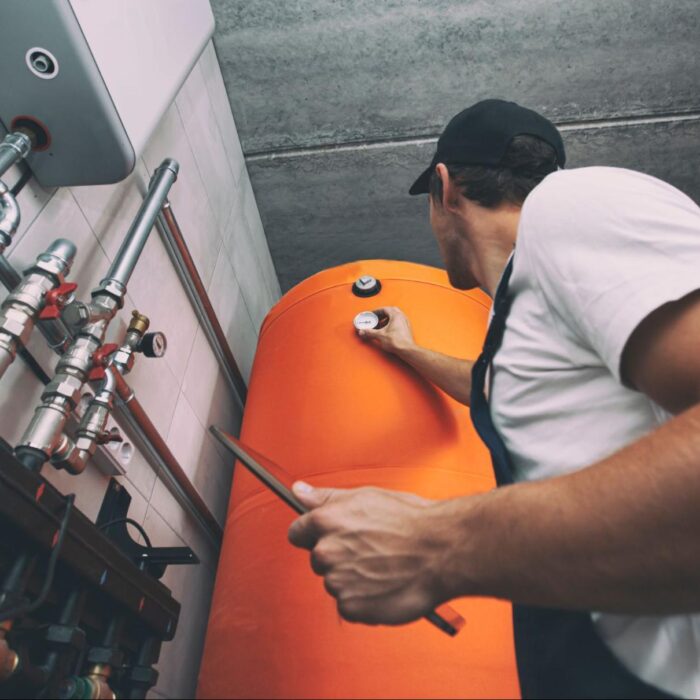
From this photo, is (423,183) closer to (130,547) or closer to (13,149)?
(13,149)

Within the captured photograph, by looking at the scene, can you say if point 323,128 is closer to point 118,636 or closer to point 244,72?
point 244,72

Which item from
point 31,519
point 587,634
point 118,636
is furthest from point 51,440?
point 587,634

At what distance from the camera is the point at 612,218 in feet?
1.68

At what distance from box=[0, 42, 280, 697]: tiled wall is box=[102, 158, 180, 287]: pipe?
0.05m

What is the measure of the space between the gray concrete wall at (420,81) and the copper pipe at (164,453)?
120 cm

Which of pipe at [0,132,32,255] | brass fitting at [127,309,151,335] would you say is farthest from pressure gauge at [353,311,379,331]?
pipe at [0,132,32,255]

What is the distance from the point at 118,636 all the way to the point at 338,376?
1.82ft

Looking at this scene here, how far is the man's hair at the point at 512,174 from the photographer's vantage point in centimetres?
97

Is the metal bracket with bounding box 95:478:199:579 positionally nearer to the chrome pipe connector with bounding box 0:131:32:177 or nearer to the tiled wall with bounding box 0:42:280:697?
the tiled wall with bounding box 0:42:280:697

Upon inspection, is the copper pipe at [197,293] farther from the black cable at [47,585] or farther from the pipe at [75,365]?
the black cable at [47,585]

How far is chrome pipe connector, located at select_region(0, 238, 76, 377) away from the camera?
63cm

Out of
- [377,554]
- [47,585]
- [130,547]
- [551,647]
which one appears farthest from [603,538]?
[130,547]

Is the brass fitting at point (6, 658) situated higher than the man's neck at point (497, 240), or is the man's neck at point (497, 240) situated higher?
the man's neck at point (497, 240)

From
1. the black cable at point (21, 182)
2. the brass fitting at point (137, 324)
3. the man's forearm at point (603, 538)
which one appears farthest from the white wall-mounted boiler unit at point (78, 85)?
the man's forearm at point (603, 538)
